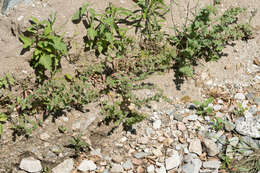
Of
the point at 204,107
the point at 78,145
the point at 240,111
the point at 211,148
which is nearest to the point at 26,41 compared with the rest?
the point at 78,145

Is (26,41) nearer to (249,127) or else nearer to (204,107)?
(204,107)

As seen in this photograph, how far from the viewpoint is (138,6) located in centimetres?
492

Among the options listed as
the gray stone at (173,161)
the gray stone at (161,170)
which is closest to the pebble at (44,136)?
the gray stone at (161,170)

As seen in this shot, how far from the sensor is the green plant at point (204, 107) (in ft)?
14.6

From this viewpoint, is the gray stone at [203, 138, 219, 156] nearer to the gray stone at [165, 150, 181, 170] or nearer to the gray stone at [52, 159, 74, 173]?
the gray stone at [165, 150, 181, 170]

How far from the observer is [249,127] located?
4289mm

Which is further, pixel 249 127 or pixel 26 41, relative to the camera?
pixel 249 127

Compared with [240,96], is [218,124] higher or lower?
lower

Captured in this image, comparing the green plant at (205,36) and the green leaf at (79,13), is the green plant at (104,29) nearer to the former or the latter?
the green leaf at (79,13)

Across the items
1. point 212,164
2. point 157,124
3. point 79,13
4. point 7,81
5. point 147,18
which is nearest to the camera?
point 212,164

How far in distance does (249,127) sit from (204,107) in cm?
67

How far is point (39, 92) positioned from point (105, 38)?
1230mm

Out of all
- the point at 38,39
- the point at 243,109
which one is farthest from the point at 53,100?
the point at 243,109

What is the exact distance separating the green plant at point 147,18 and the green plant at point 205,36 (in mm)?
299
